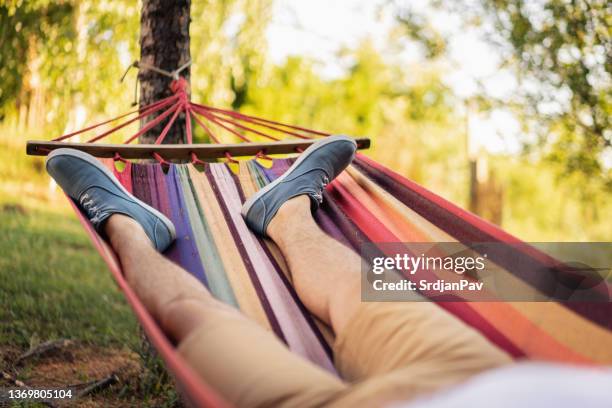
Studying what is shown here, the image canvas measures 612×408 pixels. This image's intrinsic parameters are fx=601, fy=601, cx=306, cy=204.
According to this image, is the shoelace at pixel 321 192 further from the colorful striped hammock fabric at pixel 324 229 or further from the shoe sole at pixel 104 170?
the shoe sole at pixel 104 170

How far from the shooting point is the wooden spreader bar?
1.72 meters

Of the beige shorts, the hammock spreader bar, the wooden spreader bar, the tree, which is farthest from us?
the tree

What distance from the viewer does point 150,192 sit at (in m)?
1.69

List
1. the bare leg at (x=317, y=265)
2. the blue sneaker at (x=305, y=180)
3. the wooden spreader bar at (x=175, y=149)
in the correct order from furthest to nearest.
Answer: the wooden spreader bar at (x=175, y=149) < the blue sneaker at (x=305, y=180) < the bare leg at (x=317, y=265)

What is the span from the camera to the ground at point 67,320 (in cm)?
188

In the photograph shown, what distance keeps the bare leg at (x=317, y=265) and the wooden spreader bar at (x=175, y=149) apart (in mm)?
451

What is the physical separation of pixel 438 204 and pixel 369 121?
29.9ft

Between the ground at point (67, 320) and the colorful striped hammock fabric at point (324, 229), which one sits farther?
the ground at point (67, 320)

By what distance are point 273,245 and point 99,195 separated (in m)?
0.45

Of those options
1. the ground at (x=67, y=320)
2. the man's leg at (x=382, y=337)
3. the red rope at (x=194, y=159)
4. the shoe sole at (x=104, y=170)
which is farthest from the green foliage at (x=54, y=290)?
the man's leg at (x=382, y=337)

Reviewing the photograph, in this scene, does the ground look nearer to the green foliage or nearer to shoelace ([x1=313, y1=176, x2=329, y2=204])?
the green foliage

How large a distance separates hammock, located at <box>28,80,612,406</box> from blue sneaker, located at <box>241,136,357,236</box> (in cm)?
4

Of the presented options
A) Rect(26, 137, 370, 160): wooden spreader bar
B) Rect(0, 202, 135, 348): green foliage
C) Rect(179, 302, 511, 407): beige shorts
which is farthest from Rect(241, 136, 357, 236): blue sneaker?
Rect(0, 202, 135, 348): green foliage

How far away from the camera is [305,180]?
168 cm
